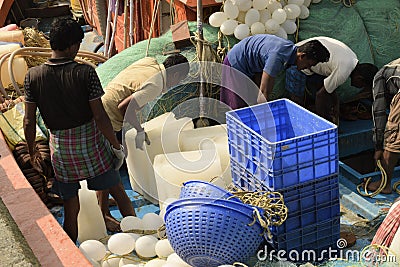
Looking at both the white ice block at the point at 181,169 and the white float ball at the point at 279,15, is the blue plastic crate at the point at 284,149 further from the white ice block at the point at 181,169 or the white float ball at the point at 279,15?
the white float ball at the point at 279,15

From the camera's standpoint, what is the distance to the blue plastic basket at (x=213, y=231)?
3514 mm

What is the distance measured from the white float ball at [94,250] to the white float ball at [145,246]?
0.77 feet

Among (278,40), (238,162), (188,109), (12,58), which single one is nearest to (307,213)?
(238,162)

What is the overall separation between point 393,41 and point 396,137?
2006mm

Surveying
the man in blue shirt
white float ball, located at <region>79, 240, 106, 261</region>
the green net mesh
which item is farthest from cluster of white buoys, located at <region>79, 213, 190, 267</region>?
the green net mesh

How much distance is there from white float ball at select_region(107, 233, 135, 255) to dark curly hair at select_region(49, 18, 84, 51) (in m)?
1.31

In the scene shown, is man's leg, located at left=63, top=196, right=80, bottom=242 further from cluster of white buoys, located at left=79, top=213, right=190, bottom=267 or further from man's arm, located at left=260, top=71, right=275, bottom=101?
man's arm, located at left=260, top=71, right=275, bottom=101

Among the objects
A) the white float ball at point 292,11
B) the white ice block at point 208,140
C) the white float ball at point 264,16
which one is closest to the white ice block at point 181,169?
the white ice block at point 208,140

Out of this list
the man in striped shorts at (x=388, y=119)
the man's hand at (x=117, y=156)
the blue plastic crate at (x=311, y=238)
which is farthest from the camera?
the man in striped shorts at (x=388, y=119)

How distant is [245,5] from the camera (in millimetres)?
5797

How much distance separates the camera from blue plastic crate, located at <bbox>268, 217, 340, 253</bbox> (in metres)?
3.96

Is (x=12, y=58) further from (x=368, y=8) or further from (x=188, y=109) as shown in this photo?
(x=368, y=8)

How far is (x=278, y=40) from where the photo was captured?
5074 millimetres

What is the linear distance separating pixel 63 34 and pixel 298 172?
5.78 ft
